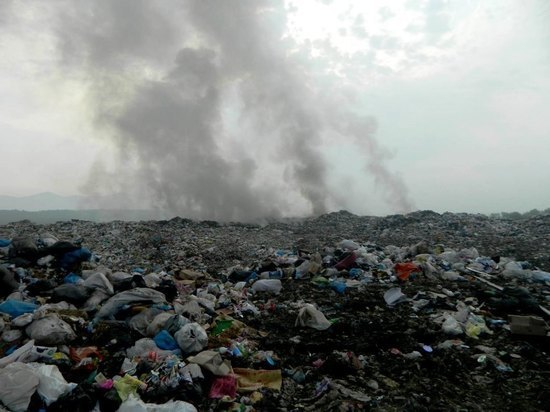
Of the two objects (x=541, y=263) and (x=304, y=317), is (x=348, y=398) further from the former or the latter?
(x=541, y=263)

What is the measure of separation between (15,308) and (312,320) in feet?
11.0

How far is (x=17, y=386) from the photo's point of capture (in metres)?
2.33

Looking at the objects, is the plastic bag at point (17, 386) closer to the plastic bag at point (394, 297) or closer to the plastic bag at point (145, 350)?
the plastic bag at point (145, 350)

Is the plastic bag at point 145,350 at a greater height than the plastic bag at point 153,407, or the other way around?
the plastic bag at point 145,350

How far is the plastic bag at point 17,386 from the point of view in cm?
228

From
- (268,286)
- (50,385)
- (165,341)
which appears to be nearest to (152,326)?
(165,341)

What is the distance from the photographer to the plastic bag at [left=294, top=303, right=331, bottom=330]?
13.8ft

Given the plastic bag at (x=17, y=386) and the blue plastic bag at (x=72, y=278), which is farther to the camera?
the blue plastic bag at (x=72, y=278)

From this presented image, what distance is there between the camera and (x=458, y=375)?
3123 millimetres

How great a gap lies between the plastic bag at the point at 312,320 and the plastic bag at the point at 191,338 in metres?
1.33

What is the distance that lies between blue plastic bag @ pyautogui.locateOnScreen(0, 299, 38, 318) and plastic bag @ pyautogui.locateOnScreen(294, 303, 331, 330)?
3.08 metres

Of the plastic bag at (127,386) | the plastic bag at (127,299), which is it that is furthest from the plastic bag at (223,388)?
the plastic bag at (127,299)

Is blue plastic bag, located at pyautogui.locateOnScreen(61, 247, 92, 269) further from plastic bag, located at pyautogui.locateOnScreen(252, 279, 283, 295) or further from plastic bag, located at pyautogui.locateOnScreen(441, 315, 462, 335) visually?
plastic bag, located at pyautogui.locateOnScreen(441, 315, 462, 335)

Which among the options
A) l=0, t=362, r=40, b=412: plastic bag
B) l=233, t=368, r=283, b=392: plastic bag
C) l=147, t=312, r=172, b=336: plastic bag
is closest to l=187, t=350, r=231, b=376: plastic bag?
l=233, t=368, r=283, b=392: plastic bag
